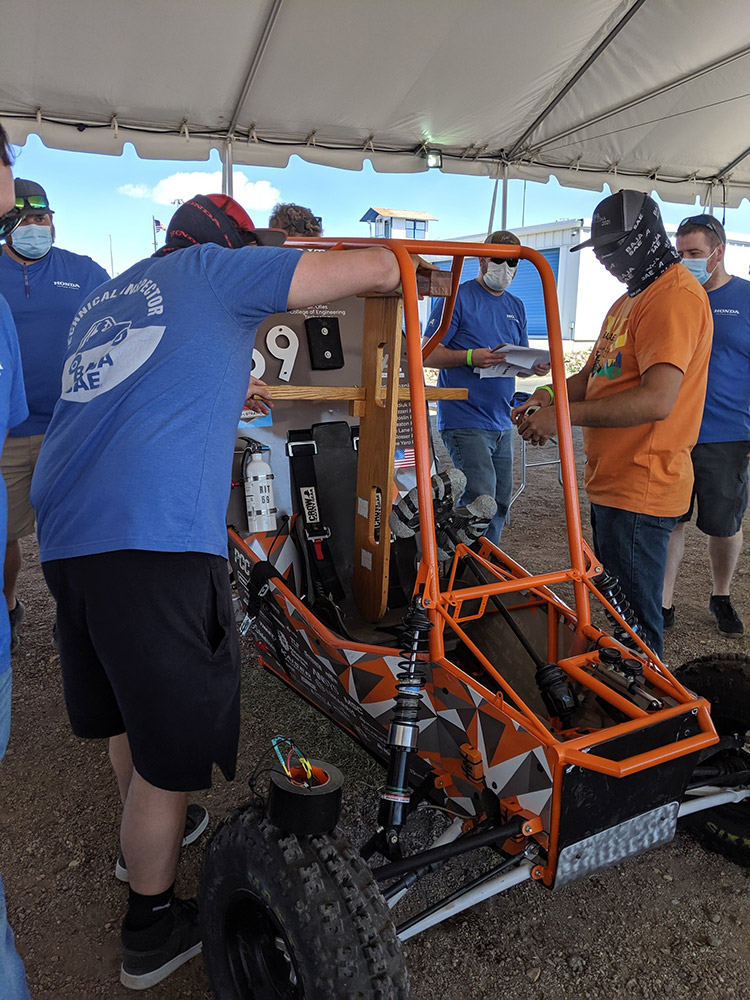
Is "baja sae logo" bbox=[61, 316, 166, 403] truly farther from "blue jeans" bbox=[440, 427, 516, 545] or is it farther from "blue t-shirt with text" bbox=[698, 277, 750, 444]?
"blue t-shirt with text" bbox=[698, 277, 750, 444]

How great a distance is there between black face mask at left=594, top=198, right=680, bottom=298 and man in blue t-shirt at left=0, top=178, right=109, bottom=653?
234cm

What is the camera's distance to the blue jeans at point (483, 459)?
3969mm

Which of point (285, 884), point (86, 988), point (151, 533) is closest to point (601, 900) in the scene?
point (285, 884)

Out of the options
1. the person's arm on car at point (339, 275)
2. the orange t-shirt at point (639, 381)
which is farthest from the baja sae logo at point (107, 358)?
the orange t-shirt at point (639, 381)

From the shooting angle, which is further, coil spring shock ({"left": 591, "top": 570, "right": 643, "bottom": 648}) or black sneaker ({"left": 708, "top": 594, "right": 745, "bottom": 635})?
black sneaker ({"left": 708, "top": 594, "right": 745, "bottom": 635})

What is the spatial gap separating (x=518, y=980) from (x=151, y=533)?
1.43m

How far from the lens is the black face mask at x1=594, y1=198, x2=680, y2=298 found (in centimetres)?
230

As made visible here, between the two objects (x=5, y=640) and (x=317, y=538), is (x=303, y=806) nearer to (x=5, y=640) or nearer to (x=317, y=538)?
(x=5, y=640)

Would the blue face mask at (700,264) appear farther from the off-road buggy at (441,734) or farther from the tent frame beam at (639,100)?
the tent frame beam at (639,100)

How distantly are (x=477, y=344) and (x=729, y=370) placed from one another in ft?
4.36

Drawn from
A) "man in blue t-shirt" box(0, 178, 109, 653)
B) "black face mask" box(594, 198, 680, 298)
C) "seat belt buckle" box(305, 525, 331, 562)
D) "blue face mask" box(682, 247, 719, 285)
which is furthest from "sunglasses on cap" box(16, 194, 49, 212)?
"blue face mask" box(682, 247, 719, 285)

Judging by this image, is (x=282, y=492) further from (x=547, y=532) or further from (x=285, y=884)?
(x=547, y=532)

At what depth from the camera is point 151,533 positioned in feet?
4.65

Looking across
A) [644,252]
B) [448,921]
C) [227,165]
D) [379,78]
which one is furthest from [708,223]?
[227,165]
